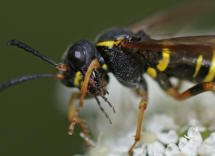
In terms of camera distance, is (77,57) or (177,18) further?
(177,18)

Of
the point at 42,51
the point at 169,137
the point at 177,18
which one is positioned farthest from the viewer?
the point at 42,51

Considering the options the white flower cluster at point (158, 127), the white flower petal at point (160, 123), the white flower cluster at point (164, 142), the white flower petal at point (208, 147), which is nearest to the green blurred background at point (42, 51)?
the white flower cluster at point (158, 127)

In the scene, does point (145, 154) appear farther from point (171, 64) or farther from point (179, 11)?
point (179, 11)

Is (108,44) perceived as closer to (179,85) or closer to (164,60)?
(164,60)

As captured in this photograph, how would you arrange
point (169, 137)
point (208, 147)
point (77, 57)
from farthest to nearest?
point (169, 137)
point (77, 57)
point (208, 147)

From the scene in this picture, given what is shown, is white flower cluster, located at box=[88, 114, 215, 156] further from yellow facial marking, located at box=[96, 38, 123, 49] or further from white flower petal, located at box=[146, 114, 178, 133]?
yellow facial marking, located at box=[96, 38, 123, 49]

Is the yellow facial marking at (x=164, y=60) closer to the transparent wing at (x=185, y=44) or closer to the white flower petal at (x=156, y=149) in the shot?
the transparent wing at (x=185, y=44)

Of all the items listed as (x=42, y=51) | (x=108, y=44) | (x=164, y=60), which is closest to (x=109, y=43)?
(x=108, y=44)
